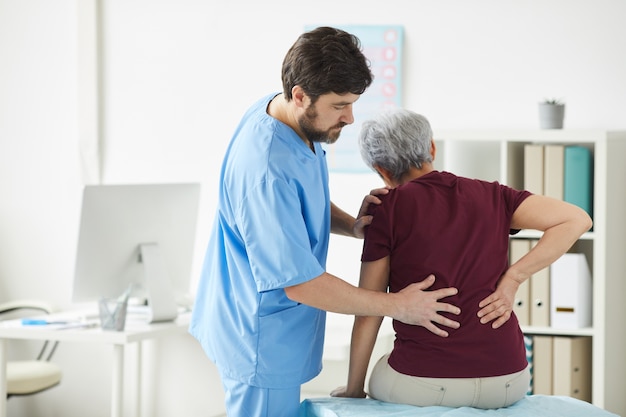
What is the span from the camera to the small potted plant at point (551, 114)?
346cm

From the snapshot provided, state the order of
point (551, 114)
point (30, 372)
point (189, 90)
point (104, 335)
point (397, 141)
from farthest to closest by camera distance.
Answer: point (189, 90), point (30, 372), point (551, 114), point (104, 335), point (397, 141)

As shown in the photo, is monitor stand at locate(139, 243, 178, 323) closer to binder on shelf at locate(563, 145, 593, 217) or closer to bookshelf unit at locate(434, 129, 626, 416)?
bookshelf unit at locate(434, 129, 626, 416)

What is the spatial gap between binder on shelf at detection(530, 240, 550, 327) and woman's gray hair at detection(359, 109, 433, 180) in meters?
1.47

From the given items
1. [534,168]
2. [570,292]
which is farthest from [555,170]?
[570,292]

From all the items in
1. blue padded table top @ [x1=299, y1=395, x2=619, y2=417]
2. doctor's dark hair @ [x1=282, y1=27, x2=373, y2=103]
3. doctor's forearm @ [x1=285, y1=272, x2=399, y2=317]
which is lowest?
blue padded table top @ [x1=299, y1=395, x2=619, y2=417]

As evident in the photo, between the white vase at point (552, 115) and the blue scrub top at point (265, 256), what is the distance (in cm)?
156

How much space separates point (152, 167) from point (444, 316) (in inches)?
98.5

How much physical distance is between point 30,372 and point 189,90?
56.3 inches

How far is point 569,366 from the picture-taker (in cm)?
Result: 338

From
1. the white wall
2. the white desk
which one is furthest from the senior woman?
the white wall

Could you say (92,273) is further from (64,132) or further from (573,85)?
(573,85)

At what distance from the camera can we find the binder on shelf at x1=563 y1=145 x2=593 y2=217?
336 cm

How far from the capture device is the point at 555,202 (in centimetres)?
203

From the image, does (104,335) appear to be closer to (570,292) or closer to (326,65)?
(326,65)
